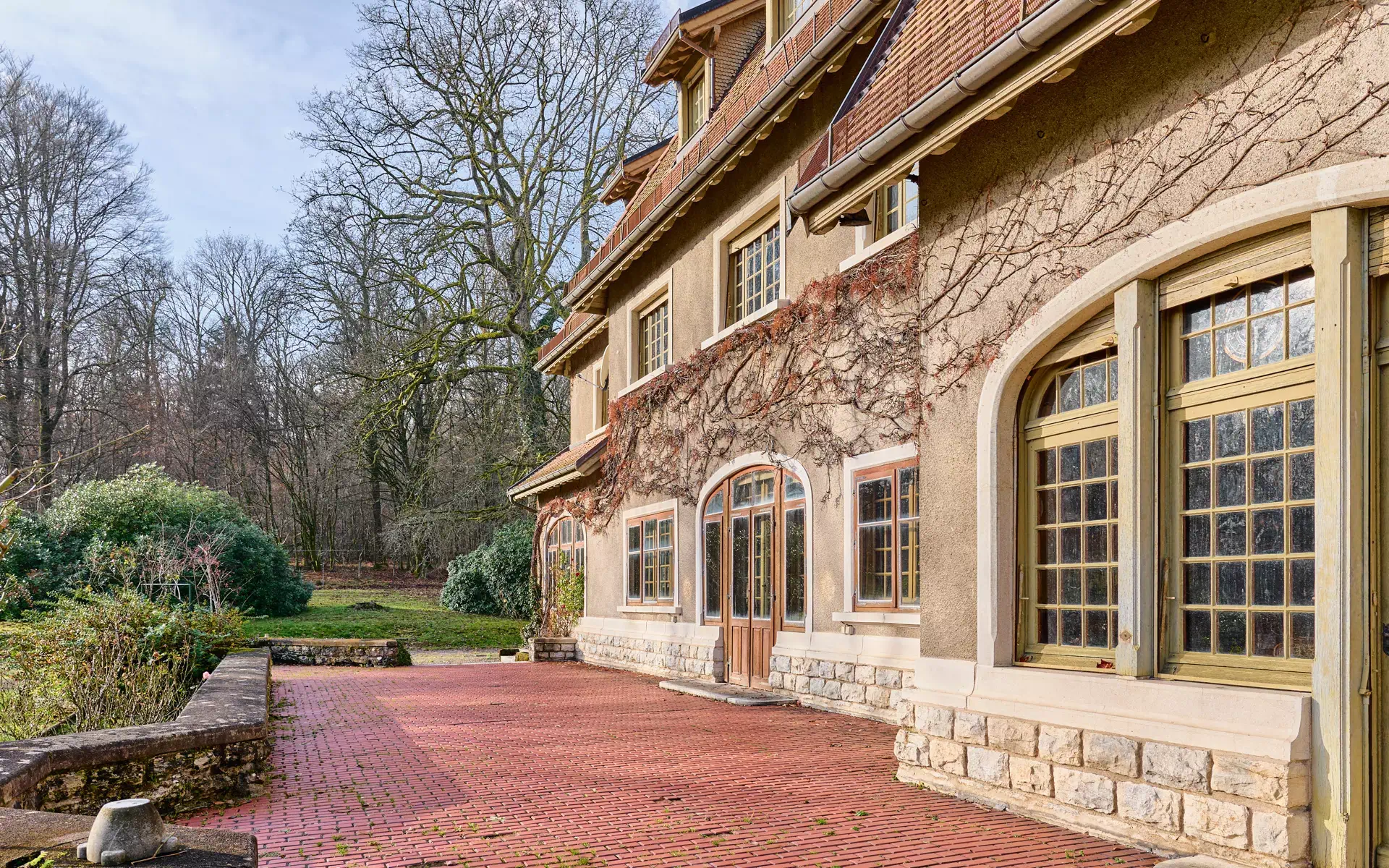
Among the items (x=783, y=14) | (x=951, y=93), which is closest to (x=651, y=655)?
(x=783, y=14)

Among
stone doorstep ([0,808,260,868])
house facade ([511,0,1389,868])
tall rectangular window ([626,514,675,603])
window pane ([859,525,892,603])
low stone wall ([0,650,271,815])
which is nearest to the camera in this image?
stone doorstep ([0,808,260,868])

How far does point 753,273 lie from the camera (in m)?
13.4

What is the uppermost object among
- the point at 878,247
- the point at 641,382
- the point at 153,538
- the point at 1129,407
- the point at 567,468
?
the point at 878,247

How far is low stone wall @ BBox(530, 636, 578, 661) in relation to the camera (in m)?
19.5

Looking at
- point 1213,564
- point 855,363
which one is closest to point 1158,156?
point 1213,564

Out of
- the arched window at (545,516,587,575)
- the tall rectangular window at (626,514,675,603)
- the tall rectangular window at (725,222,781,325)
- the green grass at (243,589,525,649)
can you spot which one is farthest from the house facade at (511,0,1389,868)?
the green grass at (243,589,525,649)

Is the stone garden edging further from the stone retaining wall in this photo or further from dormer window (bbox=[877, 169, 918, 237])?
dormer window (bbox=[877, 169, 918, 237])

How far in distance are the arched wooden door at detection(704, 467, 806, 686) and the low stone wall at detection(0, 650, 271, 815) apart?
5.87 meters

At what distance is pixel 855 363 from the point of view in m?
10.8

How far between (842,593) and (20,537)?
20.2 meters

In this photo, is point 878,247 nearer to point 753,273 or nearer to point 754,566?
point 753,273

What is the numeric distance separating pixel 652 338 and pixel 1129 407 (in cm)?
1191

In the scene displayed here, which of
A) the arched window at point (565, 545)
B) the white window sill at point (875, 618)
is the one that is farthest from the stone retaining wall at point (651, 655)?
the white window sill at point (875, 618)

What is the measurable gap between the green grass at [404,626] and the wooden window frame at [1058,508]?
55.6 feet
